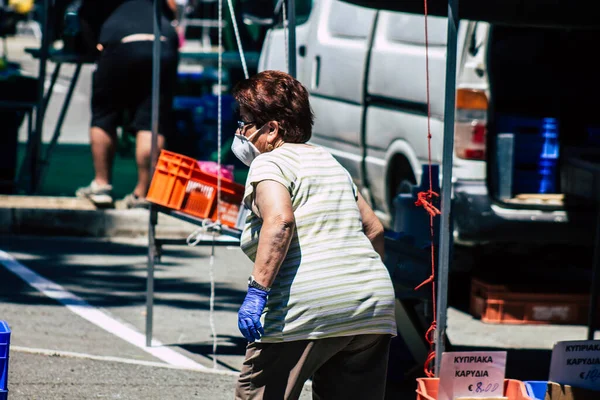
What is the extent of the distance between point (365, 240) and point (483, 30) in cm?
361

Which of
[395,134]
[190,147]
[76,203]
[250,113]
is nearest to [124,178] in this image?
[190,147]

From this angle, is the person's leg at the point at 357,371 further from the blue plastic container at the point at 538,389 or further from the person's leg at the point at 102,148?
the person's leg at the point at 102,148

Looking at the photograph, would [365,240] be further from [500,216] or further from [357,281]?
[500,216]

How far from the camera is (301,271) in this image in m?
3.75

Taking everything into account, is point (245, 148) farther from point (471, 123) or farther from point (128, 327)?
point (471, 123)

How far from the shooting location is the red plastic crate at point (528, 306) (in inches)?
296

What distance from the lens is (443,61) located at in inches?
295

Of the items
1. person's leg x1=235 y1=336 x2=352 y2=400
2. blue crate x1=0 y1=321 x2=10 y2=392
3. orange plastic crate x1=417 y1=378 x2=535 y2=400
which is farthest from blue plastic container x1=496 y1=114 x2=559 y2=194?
blue crate x1=0 y1=321 x2=10 y2=392

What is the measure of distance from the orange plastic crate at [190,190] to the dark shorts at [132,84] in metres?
2.77

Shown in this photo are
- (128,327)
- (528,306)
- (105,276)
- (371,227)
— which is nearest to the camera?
(371,227)

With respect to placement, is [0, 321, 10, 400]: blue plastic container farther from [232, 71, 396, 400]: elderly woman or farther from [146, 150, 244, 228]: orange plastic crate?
[146, 150, 244, 228]: orange plastic crate

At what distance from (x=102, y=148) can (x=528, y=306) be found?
11.9 ft

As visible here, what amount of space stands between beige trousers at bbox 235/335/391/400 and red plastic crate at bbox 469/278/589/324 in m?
3.71

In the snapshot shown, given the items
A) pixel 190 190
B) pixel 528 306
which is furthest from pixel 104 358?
pixel 528 306
